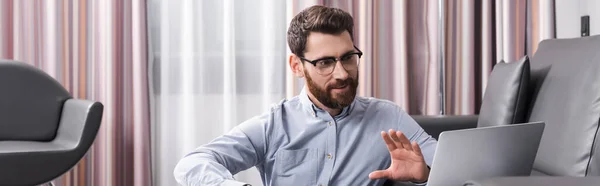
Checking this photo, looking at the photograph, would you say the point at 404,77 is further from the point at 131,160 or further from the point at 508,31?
the point at 131,160

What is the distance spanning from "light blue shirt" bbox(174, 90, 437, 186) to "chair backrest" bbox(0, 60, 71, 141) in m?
1.78

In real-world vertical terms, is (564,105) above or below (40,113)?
above

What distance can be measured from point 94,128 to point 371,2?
143 cm

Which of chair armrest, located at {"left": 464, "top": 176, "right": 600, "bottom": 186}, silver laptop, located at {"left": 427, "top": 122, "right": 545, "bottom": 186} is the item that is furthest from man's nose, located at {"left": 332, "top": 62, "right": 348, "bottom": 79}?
chair armrest, located at {"left": 464, "top": 176, "right": 600, "bottom": 186}

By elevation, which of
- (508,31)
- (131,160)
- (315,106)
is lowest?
(131,160)

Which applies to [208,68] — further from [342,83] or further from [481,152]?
[481,152]

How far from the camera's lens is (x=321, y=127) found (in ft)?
5.57

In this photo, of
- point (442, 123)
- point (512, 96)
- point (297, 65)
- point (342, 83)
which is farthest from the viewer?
point (442, 123)

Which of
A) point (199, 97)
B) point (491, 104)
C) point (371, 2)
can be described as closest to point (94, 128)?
point (199, 97)

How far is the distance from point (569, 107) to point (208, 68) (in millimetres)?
1985

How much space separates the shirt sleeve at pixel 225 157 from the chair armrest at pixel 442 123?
102 cm

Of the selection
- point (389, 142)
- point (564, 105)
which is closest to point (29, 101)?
point (389, 142)

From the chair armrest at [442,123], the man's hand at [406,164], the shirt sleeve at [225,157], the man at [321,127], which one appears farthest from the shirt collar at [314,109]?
the chair armrest at [442,123]

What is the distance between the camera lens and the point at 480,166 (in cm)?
128
